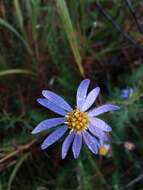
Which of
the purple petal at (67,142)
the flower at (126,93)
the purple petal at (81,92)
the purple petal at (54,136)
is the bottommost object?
the purple petal at (67,142)

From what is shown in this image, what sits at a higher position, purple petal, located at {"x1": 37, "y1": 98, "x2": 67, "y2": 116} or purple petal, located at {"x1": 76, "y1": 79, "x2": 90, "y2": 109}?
purple petal, located at {"x1": 37, "y1": 98, "x2": 67, "y2": 116}

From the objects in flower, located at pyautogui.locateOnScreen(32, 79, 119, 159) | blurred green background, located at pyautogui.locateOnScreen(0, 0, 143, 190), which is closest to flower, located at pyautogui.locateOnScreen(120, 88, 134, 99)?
blurred green background, located at pyautogui.locateOnScreen(0, 0, 143, 190)

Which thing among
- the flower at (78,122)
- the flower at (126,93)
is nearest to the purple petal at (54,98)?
the flower at (78,122)

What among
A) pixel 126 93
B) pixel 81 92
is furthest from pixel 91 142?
pixel 126 93

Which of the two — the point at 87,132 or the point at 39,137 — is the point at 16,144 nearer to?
the point at 39,137

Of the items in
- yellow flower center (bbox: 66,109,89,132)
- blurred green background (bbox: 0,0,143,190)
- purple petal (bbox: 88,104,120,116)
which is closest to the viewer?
purple petal (bbox: 88,104,120,116)

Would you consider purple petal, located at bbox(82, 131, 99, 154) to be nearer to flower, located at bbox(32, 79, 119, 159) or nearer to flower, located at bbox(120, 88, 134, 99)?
flower, located at bbox(32, 79, 119, 159)

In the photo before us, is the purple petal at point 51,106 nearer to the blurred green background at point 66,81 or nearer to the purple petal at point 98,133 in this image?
the purple petal at point 98,133

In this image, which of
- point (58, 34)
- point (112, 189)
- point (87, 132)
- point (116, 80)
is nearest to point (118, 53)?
point (116, 80)
